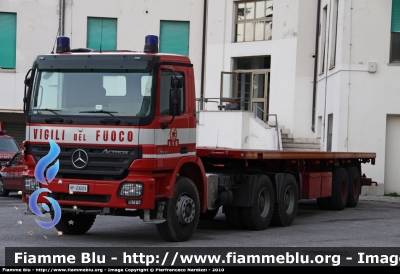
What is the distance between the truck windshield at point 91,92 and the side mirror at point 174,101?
0.32 m

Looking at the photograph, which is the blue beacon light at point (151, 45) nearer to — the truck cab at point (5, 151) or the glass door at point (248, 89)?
the truck cab at point (5, 151)

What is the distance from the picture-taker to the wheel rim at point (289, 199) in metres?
15.2

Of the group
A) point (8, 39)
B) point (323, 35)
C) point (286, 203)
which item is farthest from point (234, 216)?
point (8, 39)

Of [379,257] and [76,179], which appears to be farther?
[76,179]

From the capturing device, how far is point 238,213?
46.3 feet

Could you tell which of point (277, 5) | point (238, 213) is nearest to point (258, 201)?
point (238, 213)

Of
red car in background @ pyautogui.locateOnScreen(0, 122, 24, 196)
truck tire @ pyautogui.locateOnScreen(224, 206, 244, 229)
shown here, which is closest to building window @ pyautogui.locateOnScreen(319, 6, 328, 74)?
red car in background @ pyautogui.locateOnScreen(0, 122, 24, 196)

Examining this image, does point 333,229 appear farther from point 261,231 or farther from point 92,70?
point 92,70

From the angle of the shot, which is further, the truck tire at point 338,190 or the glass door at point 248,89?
the glass door at point 248,89

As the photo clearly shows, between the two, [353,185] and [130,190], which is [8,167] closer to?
[353,185]

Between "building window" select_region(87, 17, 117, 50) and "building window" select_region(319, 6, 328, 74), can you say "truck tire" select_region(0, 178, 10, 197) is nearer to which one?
"building window" select_region(87, 17, 117, 50)

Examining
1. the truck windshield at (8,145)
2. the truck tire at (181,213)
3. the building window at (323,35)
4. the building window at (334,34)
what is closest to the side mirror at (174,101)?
the truck tire at (181,213)

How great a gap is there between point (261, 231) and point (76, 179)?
4.07m

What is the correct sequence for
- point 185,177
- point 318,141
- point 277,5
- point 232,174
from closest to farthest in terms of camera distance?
point 185,177, point 232,174, point 318,141, point 277,5
